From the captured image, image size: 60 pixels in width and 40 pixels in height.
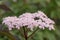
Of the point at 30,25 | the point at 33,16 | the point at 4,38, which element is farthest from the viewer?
the point at 4,38

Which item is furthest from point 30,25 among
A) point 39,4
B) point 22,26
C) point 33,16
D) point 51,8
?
point 39,4

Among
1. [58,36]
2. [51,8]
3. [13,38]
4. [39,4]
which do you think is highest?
[39,4]

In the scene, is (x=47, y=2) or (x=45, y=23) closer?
(x=45, y=23)

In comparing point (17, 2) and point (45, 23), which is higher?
point (17, 2)

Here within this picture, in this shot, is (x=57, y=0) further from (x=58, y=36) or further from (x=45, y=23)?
(x=45, y=23)

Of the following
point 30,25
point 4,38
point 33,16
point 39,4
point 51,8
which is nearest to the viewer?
point 30,25

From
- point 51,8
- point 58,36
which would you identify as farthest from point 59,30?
point 51,8

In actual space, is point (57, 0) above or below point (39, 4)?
below

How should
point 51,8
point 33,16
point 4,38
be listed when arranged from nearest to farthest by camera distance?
1. point 33,16
2. point 4,38
3. point 51,8

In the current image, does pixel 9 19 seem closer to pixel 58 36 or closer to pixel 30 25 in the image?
pixel 30 25
